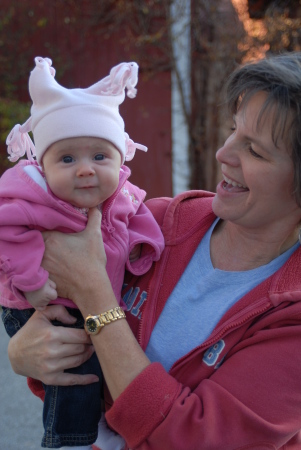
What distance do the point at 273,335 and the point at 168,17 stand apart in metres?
5.80

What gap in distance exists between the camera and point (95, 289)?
162 cm

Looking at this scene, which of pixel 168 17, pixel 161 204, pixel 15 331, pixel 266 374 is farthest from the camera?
pixel 168 17

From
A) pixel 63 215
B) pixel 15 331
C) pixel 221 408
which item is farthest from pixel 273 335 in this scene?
pixel 15 331

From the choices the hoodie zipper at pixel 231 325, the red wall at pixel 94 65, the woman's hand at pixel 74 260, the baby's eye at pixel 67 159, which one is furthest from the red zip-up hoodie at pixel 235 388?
the red wall at pixel 94 65

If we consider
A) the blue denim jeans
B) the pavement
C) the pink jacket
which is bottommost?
the pavement

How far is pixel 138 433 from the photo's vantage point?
4.77 ft

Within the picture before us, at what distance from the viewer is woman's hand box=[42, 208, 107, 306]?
64.4 inches

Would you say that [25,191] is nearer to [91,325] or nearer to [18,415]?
[91,325]

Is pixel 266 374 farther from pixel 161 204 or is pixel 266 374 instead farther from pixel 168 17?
pixel 168 17

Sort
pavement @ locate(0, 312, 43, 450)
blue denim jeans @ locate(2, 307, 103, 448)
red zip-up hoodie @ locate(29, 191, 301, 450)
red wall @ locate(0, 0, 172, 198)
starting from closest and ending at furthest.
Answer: red zip-up hoodie @ locate(29, 191, 301, 450) → blue denim jeans @ locate(2, 307, 103, 448) → pavement @ locate(0, 312, 43, 450) → red wall @ locate(0, 0, 172, 198)

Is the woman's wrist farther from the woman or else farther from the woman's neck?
the woman's neck

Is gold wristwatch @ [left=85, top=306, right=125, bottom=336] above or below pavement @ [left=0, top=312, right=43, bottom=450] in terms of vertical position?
above

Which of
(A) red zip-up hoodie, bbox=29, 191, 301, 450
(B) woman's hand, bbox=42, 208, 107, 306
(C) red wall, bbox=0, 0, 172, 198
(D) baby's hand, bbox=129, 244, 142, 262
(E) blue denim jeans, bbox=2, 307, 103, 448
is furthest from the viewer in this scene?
(C) red wall, bbox=0, 0, 172, 198

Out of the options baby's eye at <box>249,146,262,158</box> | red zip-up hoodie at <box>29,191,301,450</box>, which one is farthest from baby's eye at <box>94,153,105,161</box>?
red zip-up hoodie at <box>29,191,301,450</box>
